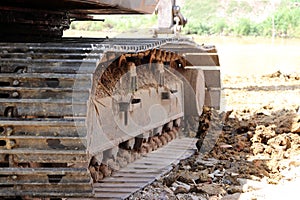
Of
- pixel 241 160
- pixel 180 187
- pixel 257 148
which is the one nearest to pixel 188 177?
pixel 180 187

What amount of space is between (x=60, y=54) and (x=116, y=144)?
5.91 ft

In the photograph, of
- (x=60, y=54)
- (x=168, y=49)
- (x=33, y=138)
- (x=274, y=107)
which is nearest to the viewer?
(x=33, y=138)

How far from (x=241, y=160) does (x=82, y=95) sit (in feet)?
10.4

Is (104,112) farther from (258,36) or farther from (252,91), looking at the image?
(258,36)

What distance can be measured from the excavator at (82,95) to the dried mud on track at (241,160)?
52 centimetres

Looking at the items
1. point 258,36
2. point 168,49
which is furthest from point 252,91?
point 258,36

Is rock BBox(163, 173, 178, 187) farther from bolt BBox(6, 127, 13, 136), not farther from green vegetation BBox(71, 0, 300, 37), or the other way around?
green vegetation BBox(71, 0, 300, 37)

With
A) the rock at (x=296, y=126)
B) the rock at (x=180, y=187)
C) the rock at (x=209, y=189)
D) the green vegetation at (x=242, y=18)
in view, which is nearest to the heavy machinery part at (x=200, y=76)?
the rock at (x=296, y=126)

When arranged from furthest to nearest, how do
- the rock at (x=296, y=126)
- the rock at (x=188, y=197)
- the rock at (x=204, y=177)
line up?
the rock at (x=296, y=126)
the rock at (x=204, y=177)
the rock at (x=188, y=197)

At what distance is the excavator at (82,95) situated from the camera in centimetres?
468

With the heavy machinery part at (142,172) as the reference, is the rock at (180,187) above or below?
above

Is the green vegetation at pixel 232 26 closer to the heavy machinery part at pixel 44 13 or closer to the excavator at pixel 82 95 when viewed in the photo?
the excavator at pixel 82 95

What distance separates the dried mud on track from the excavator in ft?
1.72

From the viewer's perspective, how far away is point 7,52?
527cm
